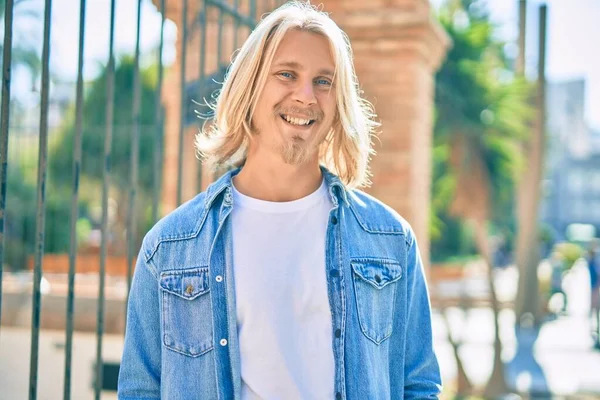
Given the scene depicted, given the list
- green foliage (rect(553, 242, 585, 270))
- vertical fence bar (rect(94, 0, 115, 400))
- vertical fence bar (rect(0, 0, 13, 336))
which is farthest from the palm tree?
green foliage (rect(553, 242, 585, 270))

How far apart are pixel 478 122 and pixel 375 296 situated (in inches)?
304

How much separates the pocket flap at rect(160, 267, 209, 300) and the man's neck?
0.94 ft

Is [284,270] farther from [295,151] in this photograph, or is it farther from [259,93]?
[259,93]

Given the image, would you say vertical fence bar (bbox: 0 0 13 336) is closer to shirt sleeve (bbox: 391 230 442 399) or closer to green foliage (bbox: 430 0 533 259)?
shirt sleeve (bbox: 391 230 442 399)

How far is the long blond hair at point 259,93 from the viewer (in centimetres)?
211

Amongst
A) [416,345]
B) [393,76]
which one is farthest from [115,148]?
[416,345]

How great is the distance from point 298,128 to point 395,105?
3.07 metres

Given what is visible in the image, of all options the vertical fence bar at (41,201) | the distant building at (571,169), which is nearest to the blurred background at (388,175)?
the vertical fence bar at (41,201)

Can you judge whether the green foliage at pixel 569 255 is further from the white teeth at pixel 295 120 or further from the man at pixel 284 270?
the white teeth at pixel 295 120

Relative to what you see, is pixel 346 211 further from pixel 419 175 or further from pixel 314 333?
pixel 419 175

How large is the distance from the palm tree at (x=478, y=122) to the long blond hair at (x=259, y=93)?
22.5 feet

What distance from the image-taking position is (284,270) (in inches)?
78.7

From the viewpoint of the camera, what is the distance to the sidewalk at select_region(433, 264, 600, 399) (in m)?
8.91

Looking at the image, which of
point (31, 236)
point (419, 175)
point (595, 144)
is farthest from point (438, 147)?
point (595, 144)
